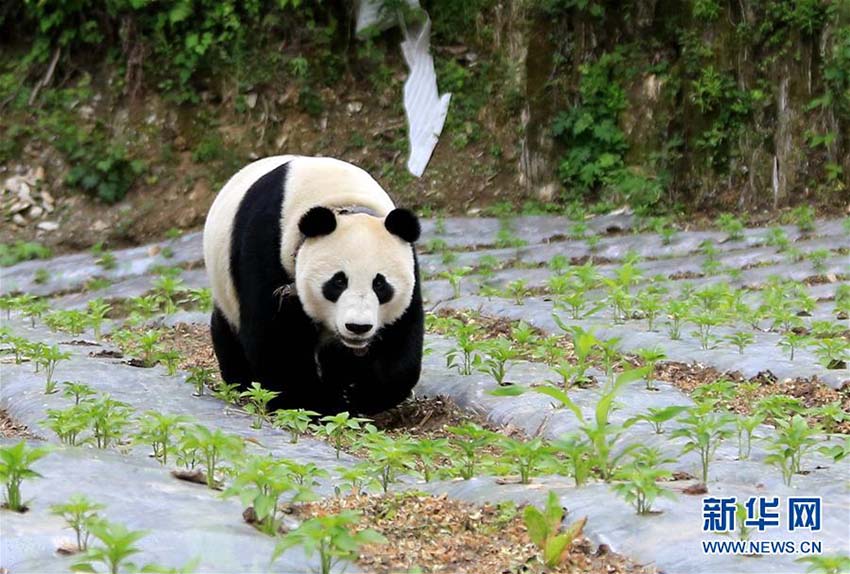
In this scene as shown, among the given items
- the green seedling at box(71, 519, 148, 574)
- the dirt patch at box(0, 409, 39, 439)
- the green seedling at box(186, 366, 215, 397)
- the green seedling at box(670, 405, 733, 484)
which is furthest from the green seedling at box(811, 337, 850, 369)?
the green seedling at box(71, 519, 148, 574)

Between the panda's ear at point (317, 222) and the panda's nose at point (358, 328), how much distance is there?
56 cm

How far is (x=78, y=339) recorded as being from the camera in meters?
9.66

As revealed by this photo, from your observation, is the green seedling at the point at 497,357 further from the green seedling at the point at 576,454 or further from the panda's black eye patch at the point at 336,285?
the green seedling at the point at 576,454

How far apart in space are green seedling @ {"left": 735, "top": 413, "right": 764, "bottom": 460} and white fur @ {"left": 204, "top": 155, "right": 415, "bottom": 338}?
2.09 meters

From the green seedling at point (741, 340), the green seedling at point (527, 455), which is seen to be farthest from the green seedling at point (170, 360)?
the green seedling at point (527, 455)

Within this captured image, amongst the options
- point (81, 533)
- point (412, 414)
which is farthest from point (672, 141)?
point (81, 533)

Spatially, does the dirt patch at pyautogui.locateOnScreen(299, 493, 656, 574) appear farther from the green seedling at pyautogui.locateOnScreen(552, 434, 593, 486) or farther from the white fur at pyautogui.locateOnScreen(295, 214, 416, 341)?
the white fur at pyautogui.locateOnScreen(295, 214, 416, 341)

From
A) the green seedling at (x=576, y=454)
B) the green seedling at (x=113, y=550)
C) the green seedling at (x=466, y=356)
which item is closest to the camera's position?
the green seedling at (x=113, y=550)

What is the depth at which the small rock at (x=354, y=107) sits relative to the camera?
19859 mm

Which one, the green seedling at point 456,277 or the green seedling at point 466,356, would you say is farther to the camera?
the green seedling at point 456,277

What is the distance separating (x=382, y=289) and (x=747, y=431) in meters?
2.38

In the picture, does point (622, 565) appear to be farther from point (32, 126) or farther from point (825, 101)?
point (32, 126)

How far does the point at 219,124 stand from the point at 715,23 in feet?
26.4

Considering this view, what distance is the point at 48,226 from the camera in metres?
18.7
